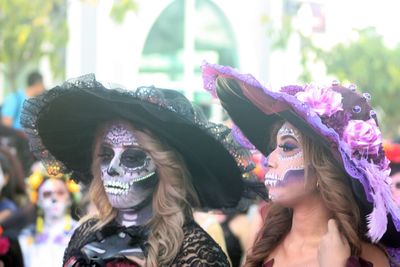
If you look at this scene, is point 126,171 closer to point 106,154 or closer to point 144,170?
point 144,170

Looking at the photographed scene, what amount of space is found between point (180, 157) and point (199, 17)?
18.3 metres

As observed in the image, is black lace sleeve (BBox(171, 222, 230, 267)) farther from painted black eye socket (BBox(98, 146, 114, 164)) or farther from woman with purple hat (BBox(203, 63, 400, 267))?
painted black eye socket (BBox(98, 146, 114, 164))

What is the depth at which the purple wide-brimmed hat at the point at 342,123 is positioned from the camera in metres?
3.88

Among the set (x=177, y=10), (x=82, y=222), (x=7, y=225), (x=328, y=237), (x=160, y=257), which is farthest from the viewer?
(x=177, y=10)

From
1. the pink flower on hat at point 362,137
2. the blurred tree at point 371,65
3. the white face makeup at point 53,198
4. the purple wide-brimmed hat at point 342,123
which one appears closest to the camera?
the purple wide-brimmed hat at point 342,123

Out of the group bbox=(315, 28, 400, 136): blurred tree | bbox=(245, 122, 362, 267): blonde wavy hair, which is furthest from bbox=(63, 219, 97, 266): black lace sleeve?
bbox=(315, 28, 400, 136): blurred tree

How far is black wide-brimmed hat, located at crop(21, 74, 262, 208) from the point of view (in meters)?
4.36

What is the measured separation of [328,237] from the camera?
155 inches

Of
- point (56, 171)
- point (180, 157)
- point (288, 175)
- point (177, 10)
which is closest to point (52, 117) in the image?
point (56, 171)

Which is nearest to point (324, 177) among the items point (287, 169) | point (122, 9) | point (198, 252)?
point (287, 169)

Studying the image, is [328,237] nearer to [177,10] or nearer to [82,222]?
[82,222]

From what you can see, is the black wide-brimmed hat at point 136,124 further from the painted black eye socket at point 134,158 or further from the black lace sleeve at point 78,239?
the black lace sleeve at point 78,239

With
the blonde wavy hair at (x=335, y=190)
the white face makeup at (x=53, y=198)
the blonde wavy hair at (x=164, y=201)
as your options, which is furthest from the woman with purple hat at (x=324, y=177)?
the white face makeup at (x=53, y=198)

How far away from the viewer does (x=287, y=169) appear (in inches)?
161
